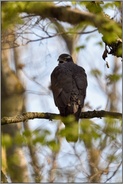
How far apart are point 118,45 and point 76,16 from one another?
1.86 metres

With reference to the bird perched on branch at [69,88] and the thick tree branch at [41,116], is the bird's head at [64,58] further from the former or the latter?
the thick tree branch at [41,116]

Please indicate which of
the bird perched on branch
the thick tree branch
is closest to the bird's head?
the bird perched on branch

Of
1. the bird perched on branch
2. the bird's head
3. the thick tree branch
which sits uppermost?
the bird's head

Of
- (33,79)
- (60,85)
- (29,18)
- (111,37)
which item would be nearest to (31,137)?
(111,37)

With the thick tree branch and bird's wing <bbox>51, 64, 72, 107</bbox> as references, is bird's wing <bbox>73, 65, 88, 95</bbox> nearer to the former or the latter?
bird's wing <bbox>51, 64, 72, 107</bbox>

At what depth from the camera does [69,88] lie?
7875mm

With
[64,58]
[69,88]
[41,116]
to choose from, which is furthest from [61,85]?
[64,58]

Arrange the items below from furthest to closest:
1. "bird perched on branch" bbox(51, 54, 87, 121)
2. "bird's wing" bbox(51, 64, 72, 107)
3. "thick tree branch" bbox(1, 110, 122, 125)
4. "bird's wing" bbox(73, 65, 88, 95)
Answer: "bird's wing" bbox(73, 65, 88, 95) < "bird's wing" bbox(51, 64, 72, 107) < "bird perched on branch" bbox(51, 54, 87, 121) < "thick tree branch" bbox(1, 110, 122, 125)

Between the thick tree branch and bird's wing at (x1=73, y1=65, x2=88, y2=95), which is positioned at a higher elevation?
bird's wing at (x1=73, y1=65, x2=88, y2=95)

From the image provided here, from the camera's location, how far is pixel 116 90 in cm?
1527

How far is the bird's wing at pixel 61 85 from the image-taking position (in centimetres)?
773

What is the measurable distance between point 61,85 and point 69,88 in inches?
6.0

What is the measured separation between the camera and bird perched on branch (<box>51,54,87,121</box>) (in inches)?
299

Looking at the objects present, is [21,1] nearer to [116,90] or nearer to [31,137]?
[31,137]
